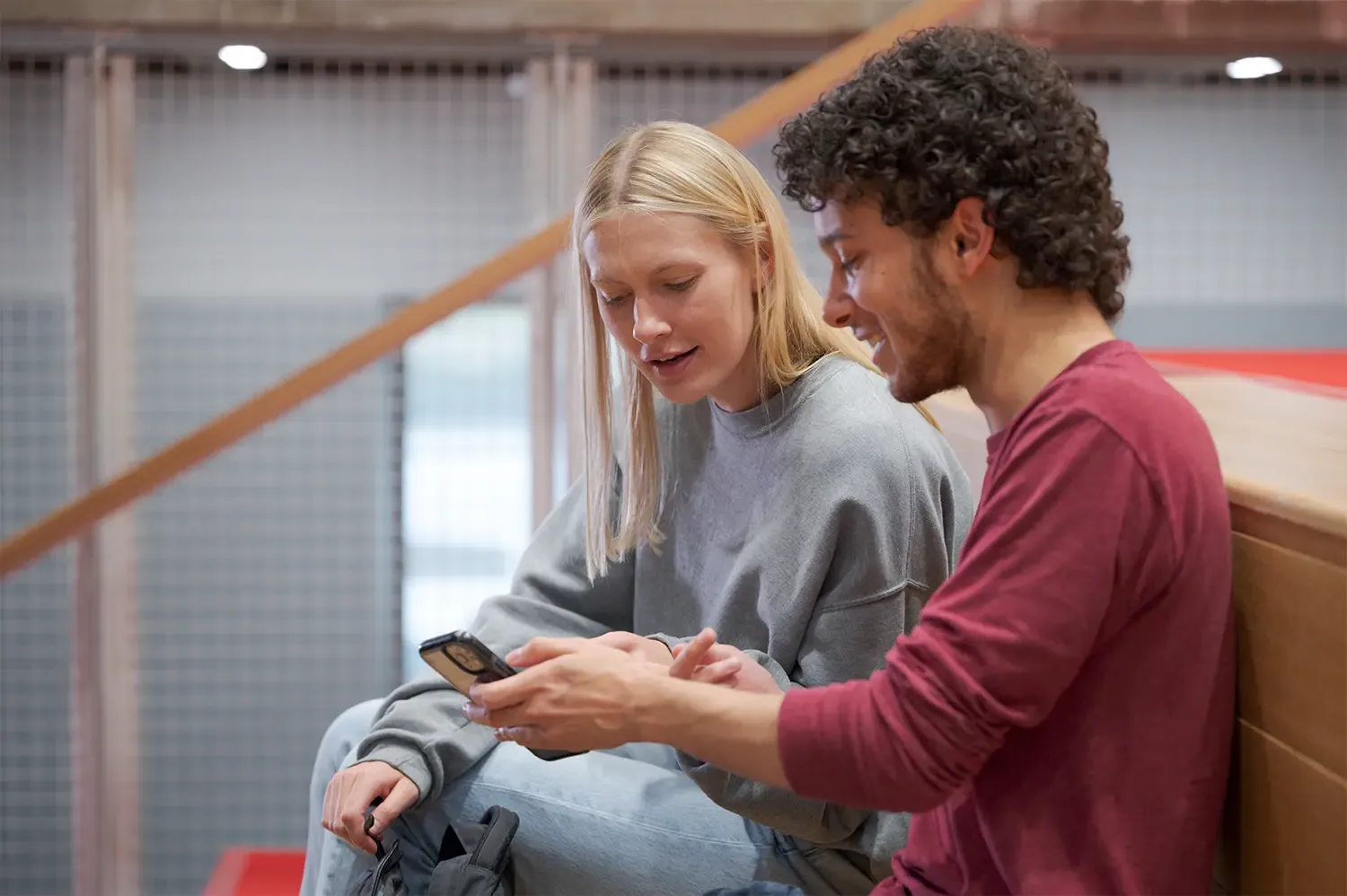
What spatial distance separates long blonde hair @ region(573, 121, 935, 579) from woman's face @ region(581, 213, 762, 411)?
0.02 metres

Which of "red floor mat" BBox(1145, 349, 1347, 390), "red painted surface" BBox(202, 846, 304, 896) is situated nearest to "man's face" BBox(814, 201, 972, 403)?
"red floor mat" BBox(1145, 349, 1347, 390)

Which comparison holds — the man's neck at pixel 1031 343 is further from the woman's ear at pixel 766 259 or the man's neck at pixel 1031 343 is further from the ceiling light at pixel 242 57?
the ceiling light at pixel 242 57

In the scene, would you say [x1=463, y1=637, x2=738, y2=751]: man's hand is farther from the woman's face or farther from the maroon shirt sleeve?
the woman's face

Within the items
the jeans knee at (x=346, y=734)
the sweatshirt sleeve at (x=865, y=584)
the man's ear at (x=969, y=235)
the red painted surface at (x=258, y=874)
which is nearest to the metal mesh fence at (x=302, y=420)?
the red painted surface at (x=258, y=874)

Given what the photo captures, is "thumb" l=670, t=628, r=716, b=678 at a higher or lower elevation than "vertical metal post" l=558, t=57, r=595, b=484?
lower

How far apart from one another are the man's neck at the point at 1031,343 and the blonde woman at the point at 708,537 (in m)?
0.36

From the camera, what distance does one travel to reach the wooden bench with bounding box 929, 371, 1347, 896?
2.81ft

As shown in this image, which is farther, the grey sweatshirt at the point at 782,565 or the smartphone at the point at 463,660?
the grey sweatshirt at the point at 782,565

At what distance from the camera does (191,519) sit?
11.0 feet

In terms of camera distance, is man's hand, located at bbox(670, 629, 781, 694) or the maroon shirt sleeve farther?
man's hand, located at bbox(670, 629, 781, 694)

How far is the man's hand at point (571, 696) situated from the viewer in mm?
1018

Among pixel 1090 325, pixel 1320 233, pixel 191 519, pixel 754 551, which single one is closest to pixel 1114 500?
pixel 1090 325

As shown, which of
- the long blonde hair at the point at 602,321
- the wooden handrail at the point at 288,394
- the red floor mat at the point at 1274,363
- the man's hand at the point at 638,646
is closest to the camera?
the man's hand at the point at 638,646

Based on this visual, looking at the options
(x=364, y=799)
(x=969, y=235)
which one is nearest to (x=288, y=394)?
(x=364, y=799)
